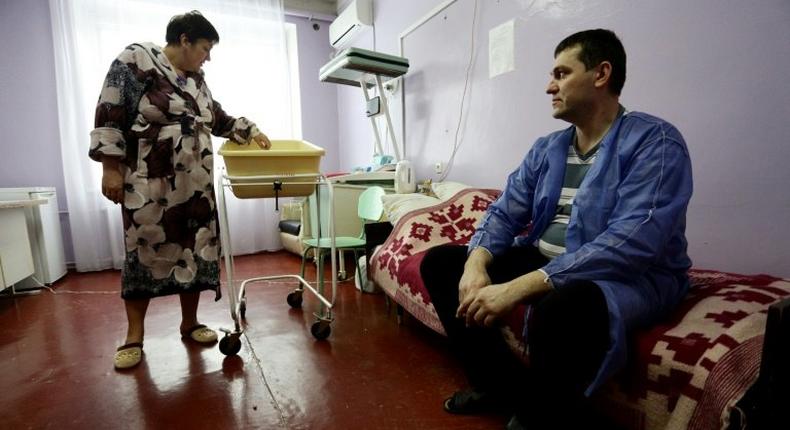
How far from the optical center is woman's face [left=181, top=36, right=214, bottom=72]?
1.52m

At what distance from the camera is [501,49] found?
2127mm

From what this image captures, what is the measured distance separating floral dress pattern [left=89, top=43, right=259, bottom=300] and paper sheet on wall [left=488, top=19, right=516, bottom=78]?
1.58 m

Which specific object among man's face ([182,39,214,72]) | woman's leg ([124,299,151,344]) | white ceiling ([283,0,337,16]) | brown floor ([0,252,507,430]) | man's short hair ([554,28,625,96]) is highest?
white ceiling ([283,0,337,16])

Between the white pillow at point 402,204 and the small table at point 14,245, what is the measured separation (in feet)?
7.37

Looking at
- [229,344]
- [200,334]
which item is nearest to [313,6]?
[200,334]

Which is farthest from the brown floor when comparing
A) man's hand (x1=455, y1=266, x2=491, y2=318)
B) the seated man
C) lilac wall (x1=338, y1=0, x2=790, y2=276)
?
lilac wall (x1=338, y1=0, x2=790, y2=276)

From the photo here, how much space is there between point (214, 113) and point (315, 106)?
8.98 feet

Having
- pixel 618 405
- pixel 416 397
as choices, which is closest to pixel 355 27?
pixel 416 397

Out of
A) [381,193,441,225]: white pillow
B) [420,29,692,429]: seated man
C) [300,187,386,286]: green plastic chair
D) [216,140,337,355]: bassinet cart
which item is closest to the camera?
[420,29,692,429]: seated man

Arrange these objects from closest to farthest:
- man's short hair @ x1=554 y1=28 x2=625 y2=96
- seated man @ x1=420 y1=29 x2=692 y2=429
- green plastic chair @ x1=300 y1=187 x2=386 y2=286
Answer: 1. seated man @ x1=420 y1=29 x2=692 y2=429
2. man's short hair @ x1=554 y1=28 x2=625 y2=96
3. green plastic chair @ x1=300 y1=187 x2=386 y2=286

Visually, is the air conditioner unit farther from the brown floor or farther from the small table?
the small table

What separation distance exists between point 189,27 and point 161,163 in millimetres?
566

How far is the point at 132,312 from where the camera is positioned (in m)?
→ 1.58

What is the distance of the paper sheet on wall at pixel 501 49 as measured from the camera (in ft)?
6.76
